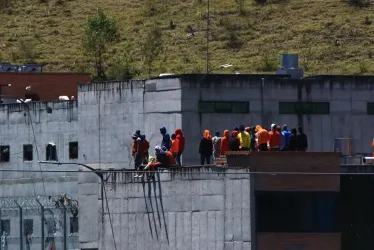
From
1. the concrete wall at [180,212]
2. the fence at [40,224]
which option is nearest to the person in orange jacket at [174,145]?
the concrete wall at [180,212]

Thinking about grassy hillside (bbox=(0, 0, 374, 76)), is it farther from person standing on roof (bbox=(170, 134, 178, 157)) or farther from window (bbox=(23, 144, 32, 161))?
person standing on roof (bbox=(170, 134, 178, 157))

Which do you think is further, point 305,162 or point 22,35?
point 22,35

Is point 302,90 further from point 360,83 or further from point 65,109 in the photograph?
point 65,109

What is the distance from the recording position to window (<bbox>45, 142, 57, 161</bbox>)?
3125 inches

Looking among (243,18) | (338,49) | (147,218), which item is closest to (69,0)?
(243,18)

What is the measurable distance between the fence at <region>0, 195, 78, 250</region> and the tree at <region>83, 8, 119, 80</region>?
5157 cm

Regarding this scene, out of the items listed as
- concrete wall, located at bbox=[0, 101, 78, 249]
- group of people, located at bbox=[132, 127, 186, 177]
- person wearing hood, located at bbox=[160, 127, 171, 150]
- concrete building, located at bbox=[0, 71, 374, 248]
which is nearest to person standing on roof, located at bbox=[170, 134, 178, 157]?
group of people, located at bbox=[132, 127, 186, 177]

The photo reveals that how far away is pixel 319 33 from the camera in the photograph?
449ft

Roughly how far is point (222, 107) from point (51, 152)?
10.5m

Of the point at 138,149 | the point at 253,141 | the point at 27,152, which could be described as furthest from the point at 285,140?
the point at 27,152

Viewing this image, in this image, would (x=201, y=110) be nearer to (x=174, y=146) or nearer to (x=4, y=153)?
(x=174, y=146)

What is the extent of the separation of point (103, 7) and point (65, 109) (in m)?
72.9

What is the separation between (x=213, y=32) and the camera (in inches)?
5492

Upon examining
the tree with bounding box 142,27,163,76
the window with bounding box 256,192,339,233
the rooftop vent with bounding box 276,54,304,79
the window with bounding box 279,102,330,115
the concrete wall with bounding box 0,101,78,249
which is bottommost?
the window with bounding box 256,192,339,233
